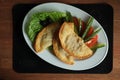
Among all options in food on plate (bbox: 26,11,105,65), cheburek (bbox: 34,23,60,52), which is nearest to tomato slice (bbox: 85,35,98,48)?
food on plate (bbox: 26,11,105,65)

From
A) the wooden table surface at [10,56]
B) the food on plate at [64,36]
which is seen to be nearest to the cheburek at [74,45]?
the food on plate at [64,36]

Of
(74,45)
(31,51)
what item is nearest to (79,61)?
(74,45)

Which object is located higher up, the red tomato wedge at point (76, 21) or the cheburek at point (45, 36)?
the red tomato wedge at point (76, 21)

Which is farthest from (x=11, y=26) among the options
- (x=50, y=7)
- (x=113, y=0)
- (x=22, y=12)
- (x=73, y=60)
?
(x=113, y=0)

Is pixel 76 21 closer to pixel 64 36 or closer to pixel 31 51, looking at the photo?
pixel 64 36

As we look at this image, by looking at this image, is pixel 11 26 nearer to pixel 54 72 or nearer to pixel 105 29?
pixel 54 72

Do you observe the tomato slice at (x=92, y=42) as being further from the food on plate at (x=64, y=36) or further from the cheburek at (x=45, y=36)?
the cheburek at (x=45, y=36)

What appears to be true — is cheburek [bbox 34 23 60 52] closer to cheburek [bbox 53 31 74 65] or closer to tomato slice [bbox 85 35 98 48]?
cheburek [bbox 53 31 74 65]
